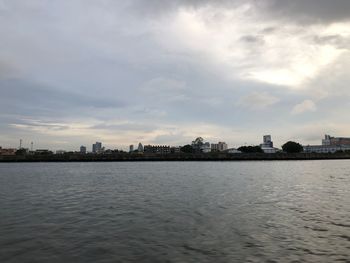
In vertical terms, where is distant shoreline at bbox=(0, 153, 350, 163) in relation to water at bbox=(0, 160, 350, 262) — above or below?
above

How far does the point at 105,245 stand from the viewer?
1580 centimetres

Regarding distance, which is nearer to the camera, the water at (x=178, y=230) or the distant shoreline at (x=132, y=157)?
the water at (x=178, y=230)

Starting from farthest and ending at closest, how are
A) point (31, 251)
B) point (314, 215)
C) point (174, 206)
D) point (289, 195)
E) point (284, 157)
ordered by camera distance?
1. point (284, 157)
2. point (289, 195)
3. point (174, 206)
4. point (314, 215)
5. point (31, 251)

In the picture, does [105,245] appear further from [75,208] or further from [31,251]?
[75,208]

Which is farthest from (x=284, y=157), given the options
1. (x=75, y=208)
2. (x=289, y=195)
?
(x=75, y=208)

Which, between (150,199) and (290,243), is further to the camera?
(150,199)

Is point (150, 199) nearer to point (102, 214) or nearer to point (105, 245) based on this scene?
point (102, 214)

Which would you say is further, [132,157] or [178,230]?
[132,157]

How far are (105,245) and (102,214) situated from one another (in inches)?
346

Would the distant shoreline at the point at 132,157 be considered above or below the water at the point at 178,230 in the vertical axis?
above

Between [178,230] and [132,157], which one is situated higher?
[132,157]

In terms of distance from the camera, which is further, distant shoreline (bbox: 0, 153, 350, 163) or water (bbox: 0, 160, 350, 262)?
distant shoreline (bbox: 0, 153, 350, 163)

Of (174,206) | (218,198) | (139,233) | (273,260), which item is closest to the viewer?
(273,260)

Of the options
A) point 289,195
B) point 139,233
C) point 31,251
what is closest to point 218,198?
point 289,195
